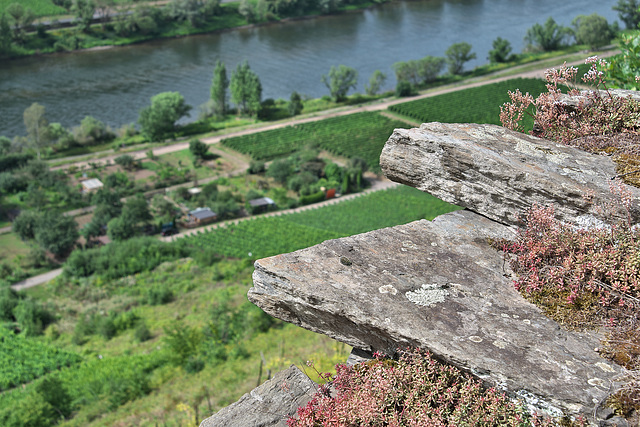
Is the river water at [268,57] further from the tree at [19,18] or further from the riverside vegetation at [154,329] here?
A: the riverside vegetation at [154,329]

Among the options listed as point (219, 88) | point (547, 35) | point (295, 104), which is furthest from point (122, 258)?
point (547, 35)

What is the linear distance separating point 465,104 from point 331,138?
20485 mm

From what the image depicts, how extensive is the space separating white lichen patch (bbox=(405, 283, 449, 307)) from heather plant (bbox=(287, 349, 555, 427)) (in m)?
0.60

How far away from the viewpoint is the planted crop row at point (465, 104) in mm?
77719

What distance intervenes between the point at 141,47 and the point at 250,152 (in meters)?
51.0

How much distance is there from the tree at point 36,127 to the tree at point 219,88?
80.3ft

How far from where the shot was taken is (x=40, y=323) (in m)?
39.9

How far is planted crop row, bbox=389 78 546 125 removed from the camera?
255ft

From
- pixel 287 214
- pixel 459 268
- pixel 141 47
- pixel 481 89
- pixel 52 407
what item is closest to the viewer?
pixel 459 268

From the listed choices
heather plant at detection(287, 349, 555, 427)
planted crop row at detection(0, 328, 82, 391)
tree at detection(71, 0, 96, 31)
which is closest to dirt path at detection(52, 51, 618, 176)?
planted crop row at detection(0, 328, 82, 391)

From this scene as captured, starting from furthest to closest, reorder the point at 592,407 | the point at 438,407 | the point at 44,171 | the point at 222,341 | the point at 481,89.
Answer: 1. the point at 481,89
2. the point at 44,171
3. the point at 222,341
4. the point at 438,407
5. the point at 592,407

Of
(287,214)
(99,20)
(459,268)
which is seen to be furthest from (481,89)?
(459,268)

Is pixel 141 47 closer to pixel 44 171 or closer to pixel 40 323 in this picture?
pixel 44 171

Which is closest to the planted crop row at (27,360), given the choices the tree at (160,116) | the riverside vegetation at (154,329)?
the riverside vegetation at (154,329)
